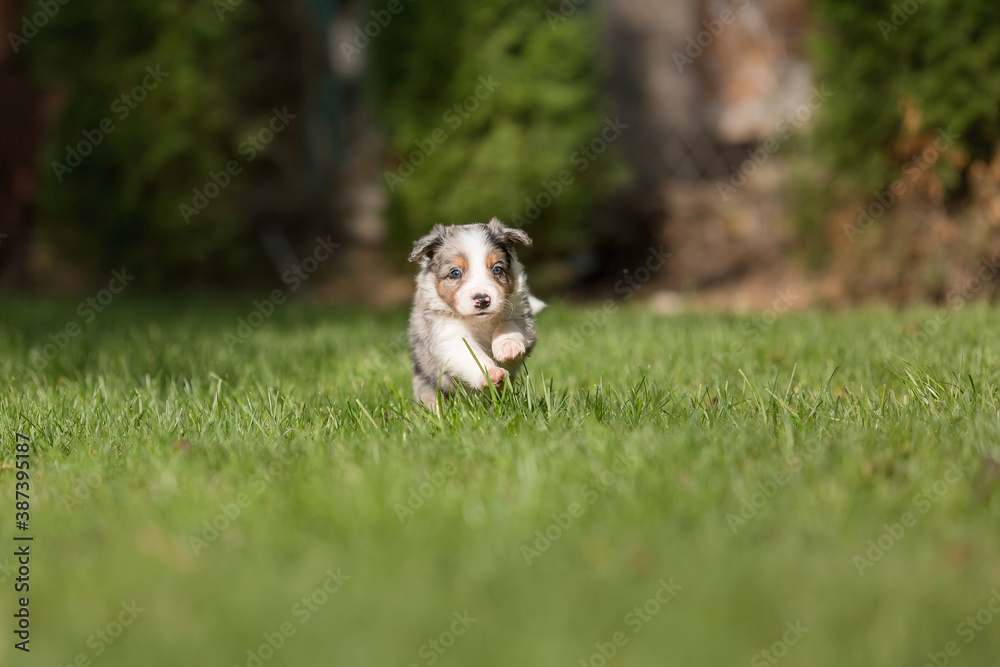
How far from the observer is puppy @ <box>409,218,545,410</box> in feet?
12.4

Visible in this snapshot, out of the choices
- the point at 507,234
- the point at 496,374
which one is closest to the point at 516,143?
the point at 507,234

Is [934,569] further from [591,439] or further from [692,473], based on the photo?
[591,439]

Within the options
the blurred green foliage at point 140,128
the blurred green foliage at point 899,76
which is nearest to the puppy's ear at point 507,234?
the blurred green foliage at point 899,76

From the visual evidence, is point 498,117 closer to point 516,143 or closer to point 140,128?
point 516,143

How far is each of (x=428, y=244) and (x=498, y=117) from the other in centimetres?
555

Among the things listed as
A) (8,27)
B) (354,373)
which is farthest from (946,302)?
(8,27)

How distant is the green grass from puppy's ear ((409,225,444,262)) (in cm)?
74

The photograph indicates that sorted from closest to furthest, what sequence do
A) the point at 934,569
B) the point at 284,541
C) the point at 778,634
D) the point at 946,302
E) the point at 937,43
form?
the point at 778,634, the point at 934,569, the point at 284,541, the point at 937,43, the point at 946,302

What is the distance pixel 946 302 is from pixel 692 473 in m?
6.48

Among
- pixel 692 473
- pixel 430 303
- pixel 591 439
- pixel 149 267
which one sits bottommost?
pixel 692 473

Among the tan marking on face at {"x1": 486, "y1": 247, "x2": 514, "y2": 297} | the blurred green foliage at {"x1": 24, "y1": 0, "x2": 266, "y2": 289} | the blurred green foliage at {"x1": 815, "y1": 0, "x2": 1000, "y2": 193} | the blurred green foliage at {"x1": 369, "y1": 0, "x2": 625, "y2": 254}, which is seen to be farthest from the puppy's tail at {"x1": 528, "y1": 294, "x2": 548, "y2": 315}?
the blurred green foliage at {"x1": 24, "y1": 0, "x2": 266, "y2": 289}

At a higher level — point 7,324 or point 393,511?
point 7,324

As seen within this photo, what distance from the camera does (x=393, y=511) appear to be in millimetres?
2453

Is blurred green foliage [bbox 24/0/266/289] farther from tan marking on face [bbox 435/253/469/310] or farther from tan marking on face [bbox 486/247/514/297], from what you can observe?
tan marking on face [bbox 486/247/514/297]
